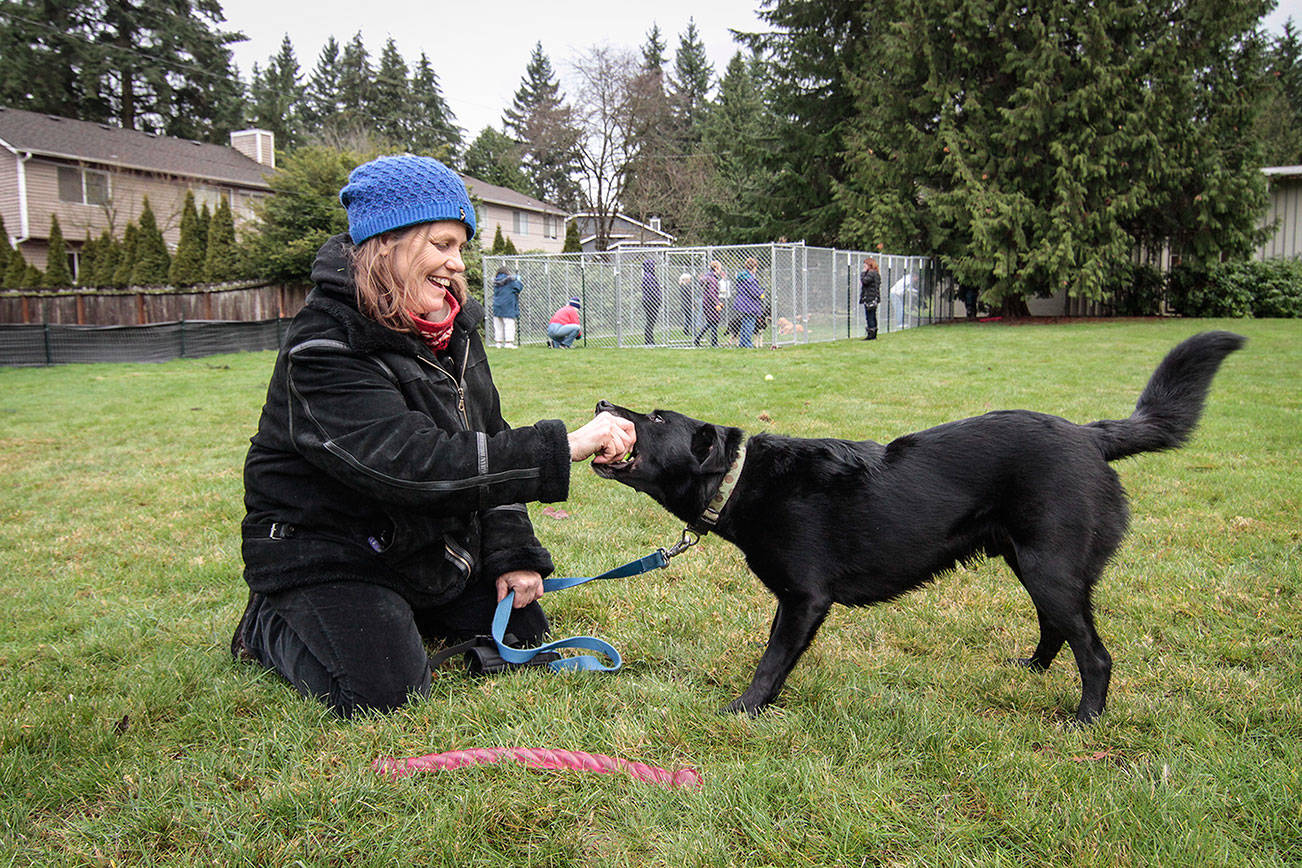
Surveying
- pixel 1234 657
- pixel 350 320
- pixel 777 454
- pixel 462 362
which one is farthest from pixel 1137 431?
pixel 350 320

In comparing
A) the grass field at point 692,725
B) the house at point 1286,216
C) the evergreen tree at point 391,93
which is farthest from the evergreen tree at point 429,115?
the grass field at point 692,725

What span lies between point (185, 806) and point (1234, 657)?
317 cm

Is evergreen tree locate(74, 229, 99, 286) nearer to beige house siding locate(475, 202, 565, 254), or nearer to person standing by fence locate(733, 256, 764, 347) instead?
beige house siding locate(475, 202, 565, 254)

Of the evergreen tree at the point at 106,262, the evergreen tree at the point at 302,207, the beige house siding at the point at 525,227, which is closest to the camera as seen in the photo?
the evergreen tree at the point at 302,207

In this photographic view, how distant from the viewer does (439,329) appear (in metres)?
2.63

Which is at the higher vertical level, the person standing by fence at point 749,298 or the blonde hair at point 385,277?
the person standing by fence at point 749,298

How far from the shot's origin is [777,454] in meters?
2.66

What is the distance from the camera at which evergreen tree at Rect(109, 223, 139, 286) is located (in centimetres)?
2402

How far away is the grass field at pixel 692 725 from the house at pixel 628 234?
116 ft

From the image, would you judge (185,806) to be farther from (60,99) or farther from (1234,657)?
(60,99)

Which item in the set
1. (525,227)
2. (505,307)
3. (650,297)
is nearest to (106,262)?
(505,307)

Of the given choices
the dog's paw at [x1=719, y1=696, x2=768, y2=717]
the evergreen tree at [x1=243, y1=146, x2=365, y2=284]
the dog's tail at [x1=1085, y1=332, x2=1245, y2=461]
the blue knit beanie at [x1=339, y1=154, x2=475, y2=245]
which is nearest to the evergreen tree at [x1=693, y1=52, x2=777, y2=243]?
the evergreen tree at [x1=243, y1=146, x2=365, y2=284]

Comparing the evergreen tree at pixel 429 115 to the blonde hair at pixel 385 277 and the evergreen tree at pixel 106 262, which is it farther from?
the blonde hair at pixel 385 277

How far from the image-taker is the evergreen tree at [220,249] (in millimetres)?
23141
